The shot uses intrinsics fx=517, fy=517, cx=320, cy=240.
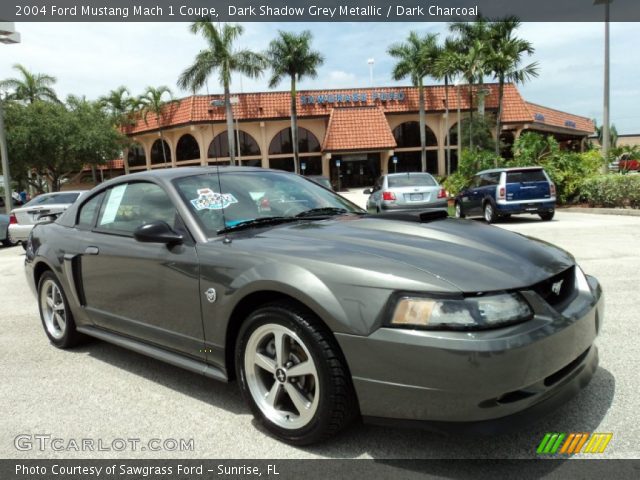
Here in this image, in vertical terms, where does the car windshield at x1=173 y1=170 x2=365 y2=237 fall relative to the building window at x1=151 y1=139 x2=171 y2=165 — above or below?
below

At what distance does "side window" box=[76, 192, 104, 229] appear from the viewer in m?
4.21

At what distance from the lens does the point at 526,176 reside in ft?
46.7

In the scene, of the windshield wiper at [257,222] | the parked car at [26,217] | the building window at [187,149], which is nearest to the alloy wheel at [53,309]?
the windshield wiper at [257,222]

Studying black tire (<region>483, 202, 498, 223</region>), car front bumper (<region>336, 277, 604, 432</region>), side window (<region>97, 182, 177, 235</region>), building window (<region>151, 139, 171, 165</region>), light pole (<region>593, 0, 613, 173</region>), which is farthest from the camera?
building window (<region>151, 139, 171, 165</region>)

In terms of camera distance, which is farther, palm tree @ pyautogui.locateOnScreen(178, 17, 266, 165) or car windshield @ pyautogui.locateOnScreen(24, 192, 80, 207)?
palm tree @ pyautogui.locateOnScreen(178, 17, 266, 165)

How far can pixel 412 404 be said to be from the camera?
90.6 inches

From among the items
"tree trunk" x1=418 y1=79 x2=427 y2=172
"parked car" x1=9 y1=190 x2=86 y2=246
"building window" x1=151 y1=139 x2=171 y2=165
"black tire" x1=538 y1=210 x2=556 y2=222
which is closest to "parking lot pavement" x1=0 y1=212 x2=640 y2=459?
"parked car" x1=9 y1=190 x2=86 y2=246

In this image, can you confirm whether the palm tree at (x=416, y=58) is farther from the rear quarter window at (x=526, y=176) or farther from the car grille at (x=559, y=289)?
the car grille at (x=559, y=289)

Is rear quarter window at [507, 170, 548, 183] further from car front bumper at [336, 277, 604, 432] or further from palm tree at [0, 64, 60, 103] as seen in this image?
palm tree at [0, 64, 60, 103]

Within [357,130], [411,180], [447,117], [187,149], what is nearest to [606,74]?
[411,180]

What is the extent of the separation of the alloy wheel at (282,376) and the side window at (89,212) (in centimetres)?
212

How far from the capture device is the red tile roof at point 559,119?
41.5m

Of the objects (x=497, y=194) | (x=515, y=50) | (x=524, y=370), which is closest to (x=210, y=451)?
(x=524, y=370)

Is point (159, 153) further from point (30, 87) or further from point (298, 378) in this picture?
point (298, 378)
